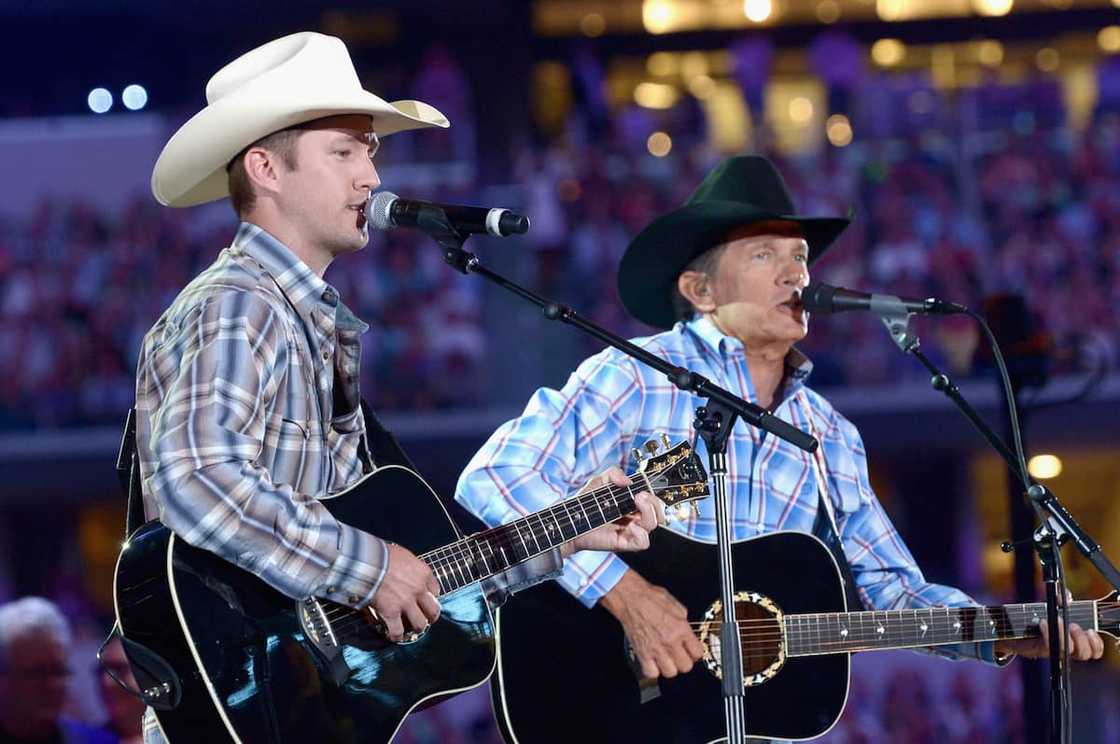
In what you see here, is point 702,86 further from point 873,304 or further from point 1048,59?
point 873,304

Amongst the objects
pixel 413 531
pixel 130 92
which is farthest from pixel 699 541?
pixel 130 92

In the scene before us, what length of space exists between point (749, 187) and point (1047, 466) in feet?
27.6

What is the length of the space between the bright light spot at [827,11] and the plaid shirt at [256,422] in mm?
12403

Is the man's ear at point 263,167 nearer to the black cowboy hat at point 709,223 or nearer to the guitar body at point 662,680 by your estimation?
the guitar body at point 662,680

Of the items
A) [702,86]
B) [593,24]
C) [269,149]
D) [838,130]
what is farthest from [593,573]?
[593,24]

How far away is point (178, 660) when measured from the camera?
2918 mm

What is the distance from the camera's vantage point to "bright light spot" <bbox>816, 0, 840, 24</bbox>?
14.9 meters

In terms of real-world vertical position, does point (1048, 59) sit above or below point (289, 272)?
above

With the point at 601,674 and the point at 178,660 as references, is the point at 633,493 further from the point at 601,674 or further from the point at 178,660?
the point at 178,660

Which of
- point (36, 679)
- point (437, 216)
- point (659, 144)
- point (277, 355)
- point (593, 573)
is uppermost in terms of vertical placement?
point (659, 144)

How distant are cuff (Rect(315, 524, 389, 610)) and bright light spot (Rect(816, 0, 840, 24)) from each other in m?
12.7

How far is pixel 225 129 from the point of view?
3.25 metres

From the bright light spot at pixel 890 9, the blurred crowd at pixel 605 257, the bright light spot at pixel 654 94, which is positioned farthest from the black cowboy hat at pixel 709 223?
the bright light spot at pixel 890 9

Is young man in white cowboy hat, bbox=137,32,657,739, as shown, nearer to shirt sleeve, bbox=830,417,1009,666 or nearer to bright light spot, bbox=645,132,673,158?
shirt sleeve, bbox=830,417,1009,666
